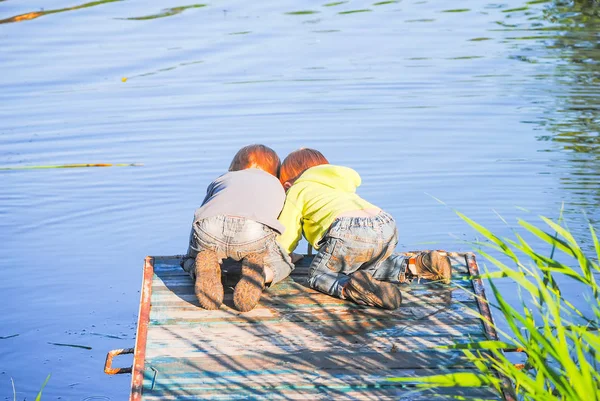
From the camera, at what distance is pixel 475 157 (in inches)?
377

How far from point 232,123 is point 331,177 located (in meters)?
5.46

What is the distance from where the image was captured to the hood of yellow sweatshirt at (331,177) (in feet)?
18.4

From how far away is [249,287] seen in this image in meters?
4.98

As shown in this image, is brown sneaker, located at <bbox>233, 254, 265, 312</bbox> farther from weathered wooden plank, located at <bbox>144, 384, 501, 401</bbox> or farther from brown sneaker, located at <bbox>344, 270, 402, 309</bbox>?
weathered wooden plank, located at <bbox>144, 384, 501, 401</bbox>

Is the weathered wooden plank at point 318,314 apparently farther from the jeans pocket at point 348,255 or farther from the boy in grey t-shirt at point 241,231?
the jeans pocket at point 348,255

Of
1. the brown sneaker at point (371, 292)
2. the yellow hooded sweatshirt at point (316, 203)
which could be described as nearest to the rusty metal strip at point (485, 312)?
the brown sneaker at point (371, 292)

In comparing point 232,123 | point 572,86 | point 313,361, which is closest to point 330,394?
point 313,361

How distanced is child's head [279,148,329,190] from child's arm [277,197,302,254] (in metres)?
0.42

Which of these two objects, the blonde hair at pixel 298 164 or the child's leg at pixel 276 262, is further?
the blonde hair at pixel 298 164

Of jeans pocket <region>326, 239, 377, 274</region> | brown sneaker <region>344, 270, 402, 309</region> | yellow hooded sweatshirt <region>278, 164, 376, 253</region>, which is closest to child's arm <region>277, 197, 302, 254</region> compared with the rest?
yellow hooded sweatshirt <region>278, 164, 376, 253</region>

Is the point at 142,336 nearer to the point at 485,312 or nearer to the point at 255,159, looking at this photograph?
the point at 255,159

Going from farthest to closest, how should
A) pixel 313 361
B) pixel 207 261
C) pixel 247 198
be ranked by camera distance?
pixel 247 198 → pixel 207 261 → pixel 313 361

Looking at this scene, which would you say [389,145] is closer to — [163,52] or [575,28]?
[163,52]

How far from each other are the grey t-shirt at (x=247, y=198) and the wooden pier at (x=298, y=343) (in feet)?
1.23
